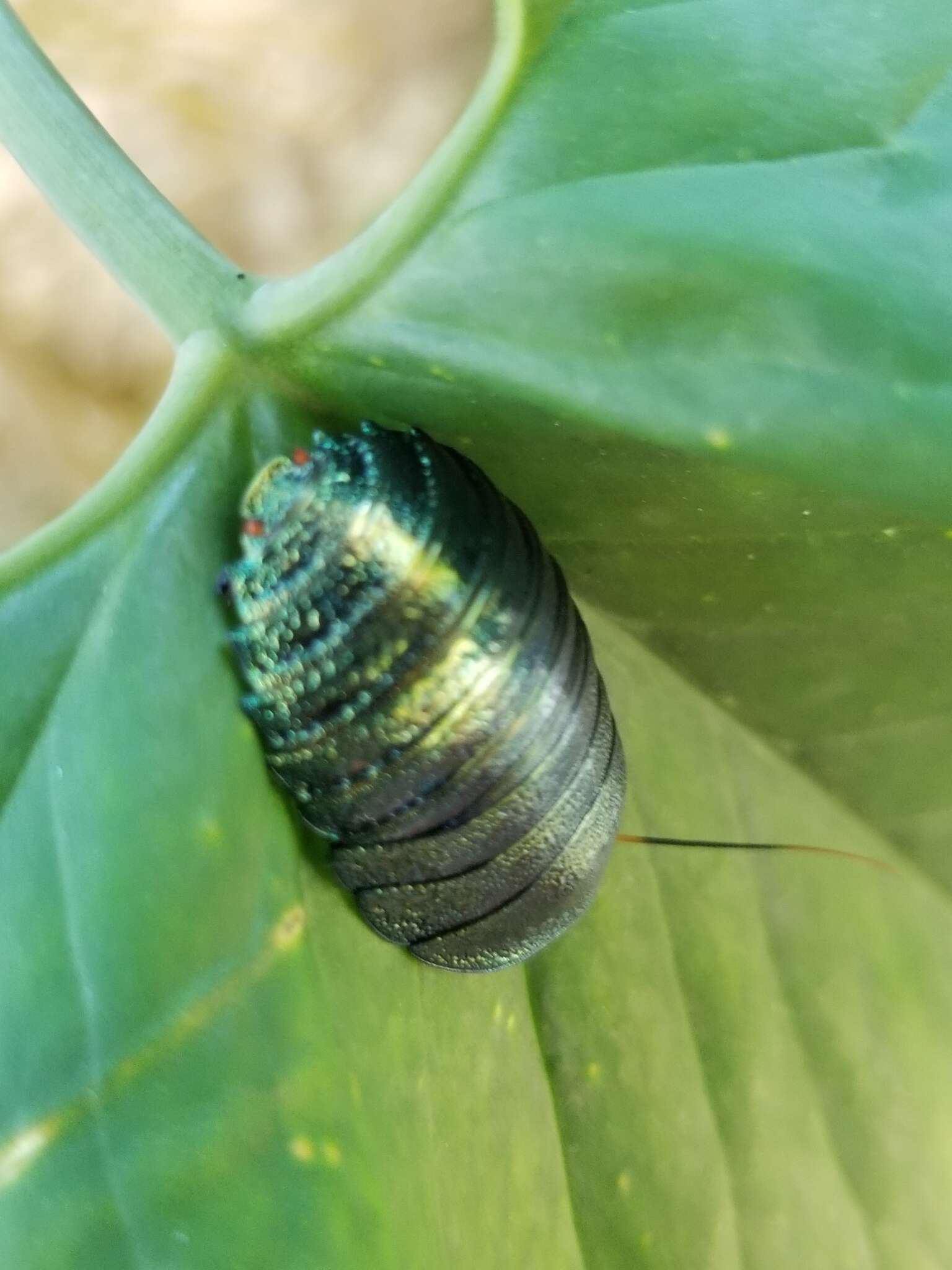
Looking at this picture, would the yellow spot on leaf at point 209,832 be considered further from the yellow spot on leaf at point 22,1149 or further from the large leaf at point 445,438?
the yellow spot on leaf at point 22,1149

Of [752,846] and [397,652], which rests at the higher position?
[397,652]

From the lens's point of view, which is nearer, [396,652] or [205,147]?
[396,652]

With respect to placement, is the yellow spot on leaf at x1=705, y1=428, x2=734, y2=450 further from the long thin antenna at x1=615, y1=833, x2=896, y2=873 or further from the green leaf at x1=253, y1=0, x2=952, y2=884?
the long thin antenna at x1=615, y1=833, x2=896, y2=873

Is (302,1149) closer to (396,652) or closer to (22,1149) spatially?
(22,1149)

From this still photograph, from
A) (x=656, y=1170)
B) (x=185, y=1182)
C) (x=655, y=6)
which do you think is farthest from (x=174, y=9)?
(x=656, y=1170)

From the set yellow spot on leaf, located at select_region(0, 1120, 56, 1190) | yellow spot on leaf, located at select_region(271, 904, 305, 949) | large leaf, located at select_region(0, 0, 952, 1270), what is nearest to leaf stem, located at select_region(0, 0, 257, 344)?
large leaf, located at select_region(0, 0, 952, 1270)

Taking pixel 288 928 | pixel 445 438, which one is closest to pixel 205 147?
pixel 445 438
